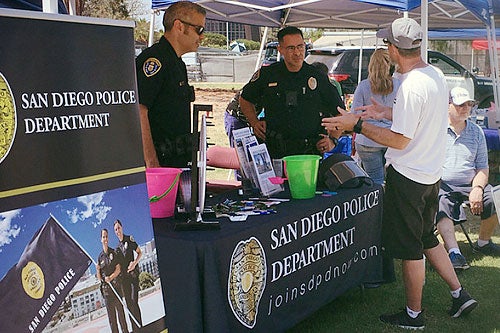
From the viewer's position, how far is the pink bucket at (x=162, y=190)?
8.22ft

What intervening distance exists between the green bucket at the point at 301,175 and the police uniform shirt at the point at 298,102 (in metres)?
0.86

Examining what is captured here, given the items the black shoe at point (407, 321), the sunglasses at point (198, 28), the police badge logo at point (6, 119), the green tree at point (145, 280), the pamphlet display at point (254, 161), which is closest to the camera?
the police badge logo at point (6, 119)

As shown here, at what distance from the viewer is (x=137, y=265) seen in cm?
177

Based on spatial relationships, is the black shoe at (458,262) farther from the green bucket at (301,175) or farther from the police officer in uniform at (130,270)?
the police officer in uniform at (130,270)

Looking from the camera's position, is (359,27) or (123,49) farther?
(359,27)

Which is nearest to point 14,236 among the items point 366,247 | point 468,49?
point 366,247

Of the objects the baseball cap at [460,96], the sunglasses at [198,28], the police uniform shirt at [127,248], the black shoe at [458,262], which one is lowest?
the black shoe at [458,262]

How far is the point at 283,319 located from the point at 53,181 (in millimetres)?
1601

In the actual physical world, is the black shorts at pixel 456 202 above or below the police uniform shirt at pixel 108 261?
below

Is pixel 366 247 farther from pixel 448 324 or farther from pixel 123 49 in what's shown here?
pixel 123 49

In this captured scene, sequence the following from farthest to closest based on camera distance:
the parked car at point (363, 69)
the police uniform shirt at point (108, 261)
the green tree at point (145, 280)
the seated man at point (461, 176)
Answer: the parked car at point (363, 69) → the seated man at point (461, 176) → the green tree at point (145, 280) → the police uniform shirt at point (108, 261)

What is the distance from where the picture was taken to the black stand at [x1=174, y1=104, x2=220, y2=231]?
7.77 ft

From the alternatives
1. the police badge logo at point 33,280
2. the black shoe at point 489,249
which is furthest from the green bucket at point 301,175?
the black shoe at point 489,249

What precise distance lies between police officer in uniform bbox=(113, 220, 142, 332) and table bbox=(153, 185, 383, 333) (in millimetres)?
518
